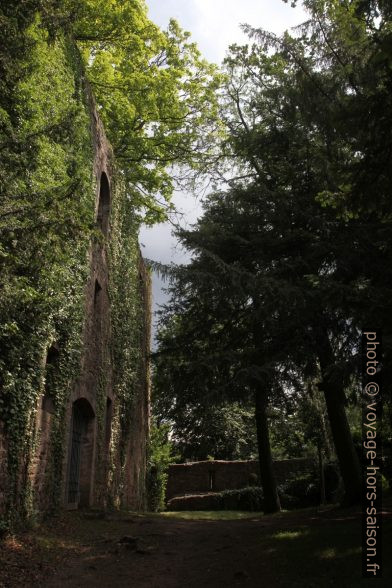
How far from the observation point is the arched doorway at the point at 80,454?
1120 cm

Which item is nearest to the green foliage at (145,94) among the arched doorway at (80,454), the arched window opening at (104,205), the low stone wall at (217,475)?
the arched window opening at (104,205)

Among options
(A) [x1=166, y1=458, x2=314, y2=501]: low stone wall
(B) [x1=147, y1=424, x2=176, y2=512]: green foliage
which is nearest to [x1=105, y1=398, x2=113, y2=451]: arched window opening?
(B) [x1=147, y1=424, x2=176, y2=512]: green foliage

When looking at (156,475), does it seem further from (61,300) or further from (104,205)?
(61,300)

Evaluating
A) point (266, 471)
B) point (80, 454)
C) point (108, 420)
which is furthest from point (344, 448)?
point (108, 420)

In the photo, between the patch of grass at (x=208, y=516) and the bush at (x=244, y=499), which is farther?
the bush at (x=244, y=499)

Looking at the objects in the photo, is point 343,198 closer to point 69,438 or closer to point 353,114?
point 353,114

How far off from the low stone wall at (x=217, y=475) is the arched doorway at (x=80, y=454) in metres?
14.9

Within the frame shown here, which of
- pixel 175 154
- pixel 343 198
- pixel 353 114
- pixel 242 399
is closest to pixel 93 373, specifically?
pixel 242 399

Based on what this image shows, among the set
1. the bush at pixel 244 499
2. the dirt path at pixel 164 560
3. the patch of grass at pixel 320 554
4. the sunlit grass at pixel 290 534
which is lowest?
the bush at pixel 244 499

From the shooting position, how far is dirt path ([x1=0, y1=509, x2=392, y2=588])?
5875 mm

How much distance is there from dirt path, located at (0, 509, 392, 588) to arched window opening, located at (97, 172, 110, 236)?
7513mm

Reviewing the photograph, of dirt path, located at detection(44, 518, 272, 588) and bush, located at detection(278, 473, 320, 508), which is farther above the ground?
dirt path, located at detection(44, 518, 272, 588)

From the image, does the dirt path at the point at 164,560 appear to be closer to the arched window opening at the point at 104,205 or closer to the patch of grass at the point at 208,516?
the patch of grass at the point at 208,516

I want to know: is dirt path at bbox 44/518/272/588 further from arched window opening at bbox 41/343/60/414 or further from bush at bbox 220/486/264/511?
bush at bbox 220/486/264/511
